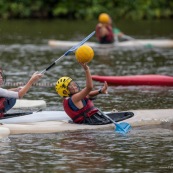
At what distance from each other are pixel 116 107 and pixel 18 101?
1.87 meters

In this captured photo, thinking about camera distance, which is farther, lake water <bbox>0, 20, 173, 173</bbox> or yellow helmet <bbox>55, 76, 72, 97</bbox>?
yellow helmet <bbox>55, 76, 72, 97</bbox>

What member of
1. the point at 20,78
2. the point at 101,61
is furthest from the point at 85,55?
the point at 101,61

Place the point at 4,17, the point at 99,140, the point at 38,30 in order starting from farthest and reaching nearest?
the point at 4,17, the point at 38,30, the point at 99,140

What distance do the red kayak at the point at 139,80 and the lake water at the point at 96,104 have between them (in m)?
0.15

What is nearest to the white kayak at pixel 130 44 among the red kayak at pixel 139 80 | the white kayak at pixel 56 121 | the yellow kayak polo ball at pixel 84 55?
the red kayak at pixel 139 80

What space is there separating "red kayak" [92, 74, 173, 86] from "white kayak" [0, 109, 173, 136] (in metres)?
4.79

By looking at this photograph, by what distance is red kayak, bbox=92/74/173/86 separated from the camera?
19.9m

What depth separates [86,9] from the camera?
4306cm

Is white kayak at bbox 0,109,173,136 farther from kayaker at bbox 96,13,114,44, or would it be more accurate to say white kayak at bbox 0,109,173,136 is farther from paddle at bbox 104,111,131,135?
kayaker at bbox 96,13,114,44

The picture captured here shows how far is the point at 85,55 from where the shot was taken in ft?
45.2

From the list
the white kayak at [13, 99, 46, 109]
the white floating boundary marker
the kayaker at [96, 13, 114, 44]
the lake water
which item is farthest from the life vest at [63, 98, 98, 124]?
the kayaker at [96, 13, 114, 44]

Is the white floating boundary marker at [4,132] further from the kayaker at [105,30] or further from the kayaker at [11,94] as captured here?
the kayaker at [105,30]

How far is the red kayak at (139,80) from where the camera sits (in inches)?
782

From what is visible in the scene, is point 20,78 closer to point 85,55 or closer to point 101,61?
point 101,61
